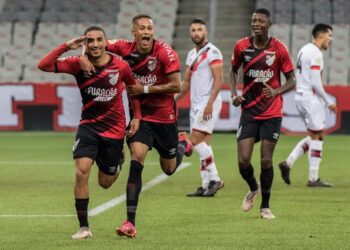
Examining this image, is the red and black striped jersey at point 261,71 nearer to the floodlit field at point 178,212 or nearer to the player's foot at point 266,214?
the player's foot at point 266,214

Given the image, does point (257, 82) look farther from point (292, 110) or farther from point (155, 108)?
point (292, 110)

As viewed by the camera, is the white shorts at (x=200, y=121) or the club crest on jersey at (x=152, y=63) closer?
the club crest on jersey at (x=152, y=63)

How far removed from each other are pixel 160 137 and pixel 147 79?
0.64 meters

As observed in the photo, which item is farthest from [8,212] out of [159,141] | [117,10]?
[117,10]

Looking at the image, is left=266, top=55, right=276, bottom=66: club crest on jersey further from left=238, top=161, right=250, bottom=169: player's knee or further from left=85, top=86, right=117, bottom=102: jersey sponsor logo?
left=85, top=86, right=117, bottom=102: jersey sponsor logo

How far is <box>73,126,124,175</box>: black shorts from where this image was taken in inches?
385

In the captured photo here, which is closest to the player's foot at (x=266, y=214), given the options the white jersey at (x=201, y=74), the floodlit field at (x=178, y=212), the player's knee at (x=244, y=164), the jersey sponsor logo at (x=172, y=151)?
the floodlit field at (x=178, y=212)

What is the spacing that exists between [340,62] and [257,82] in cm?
1912

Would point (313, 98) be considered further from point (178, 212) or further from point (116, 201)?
point (178, 212)

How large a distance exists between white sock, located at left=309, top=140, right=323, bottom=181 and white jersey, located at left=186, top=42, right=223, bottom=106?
81.3 inches

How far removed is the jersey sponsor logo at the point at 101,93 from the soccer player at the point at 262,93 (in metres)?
2.03

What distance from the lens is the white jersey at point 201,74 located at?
13.9 metres

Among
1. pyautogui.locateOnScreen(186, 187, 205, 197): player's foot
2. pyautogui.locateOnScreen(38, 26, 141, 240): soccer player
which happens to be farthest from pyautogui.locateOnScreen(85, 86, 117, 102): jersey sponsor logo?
pyautogui.locateOnScreen(186, 187, 205, 197): player's foot

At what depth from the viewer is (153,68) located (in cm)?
1050
